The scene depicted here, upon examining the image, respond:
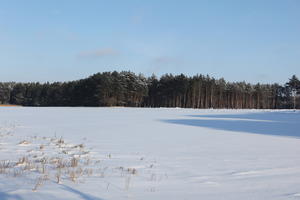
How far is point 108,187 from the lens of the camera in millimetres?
4145

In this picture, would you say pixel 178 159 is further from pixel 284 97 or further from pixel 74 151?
pixel 284 97

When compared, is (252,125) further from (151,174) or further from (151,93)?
(151,93)

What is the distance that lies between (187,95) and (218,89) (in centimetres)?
1176

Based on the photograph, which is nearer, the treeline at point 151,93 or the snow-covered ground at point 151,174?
the snow-covered ground at point 151,174

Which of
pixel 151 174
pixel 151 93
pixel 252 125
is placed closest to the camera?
pixel 151 174

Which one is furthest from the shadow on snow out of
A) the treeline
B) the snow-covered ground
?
the treeline

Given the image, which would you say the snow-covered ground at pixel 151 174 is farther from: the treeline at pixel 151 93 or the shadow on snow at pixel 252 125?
the treeline at pixel 151 93

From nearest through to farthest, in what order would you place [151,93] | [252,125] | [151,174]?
[151,174] < [252,125] < [151,93]

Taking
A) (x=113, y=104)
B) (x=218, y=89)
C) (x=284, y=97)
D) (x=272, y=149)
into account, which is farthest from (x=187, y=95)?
(x=272, y=149)

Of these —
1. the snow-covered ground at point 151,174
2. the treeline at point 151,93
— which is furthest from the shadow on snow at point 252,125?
the treeline at point 151,93

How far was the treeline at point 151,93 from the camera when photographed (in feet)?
203

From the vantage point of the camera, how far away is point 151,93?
2886 inches

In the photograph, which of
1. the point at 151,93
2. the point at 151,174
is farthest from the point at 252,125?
the point at 151,93

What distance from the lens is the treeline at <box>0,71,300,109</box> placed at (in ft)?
203
